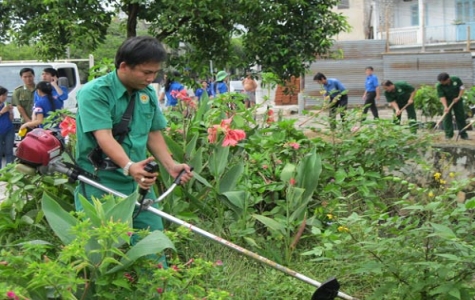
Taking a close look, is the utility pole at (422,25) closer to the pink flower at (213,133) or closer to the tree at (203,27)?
the tree at (203,27)

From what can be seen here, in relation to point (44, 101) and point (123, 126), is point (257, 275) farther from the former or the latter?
point (44, 101)

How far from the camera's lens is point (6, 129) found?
11.7m

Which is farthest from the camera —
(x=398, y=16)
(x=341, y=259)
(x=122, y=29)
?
(x=398, y=16)

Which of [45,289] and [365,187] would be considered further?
[365,187]

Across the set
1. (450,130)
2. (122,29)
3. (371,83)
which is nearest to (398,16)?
(371,83)

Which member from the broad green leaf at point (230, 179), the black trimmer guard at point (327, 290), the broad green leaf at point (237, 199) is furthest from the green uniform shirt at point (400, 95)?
the black trimmer guard at point (327, 290)

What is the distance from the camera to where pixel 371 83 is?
68.0ft

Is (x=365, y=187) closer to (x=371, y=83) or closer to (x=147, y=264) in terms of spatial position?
(x=147, y=264)

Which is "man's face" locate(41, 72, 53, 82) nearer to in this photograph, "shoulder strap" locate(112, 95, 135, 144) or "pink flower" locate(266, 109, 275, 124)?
"pink flower" locate(266, 109, 275, 124)

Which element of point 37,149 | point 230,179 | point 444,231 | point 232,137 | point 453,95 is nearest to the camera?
point 444,231

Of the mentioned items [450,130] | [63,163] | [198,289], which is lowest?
[450,130]

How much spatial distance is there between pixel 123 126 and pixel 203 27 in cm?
661

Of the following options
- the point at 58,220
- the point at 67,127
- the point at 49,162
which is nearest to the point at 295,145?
the point at 67,127

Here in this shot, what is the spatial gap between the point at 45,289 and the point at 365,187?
10.9 feet
